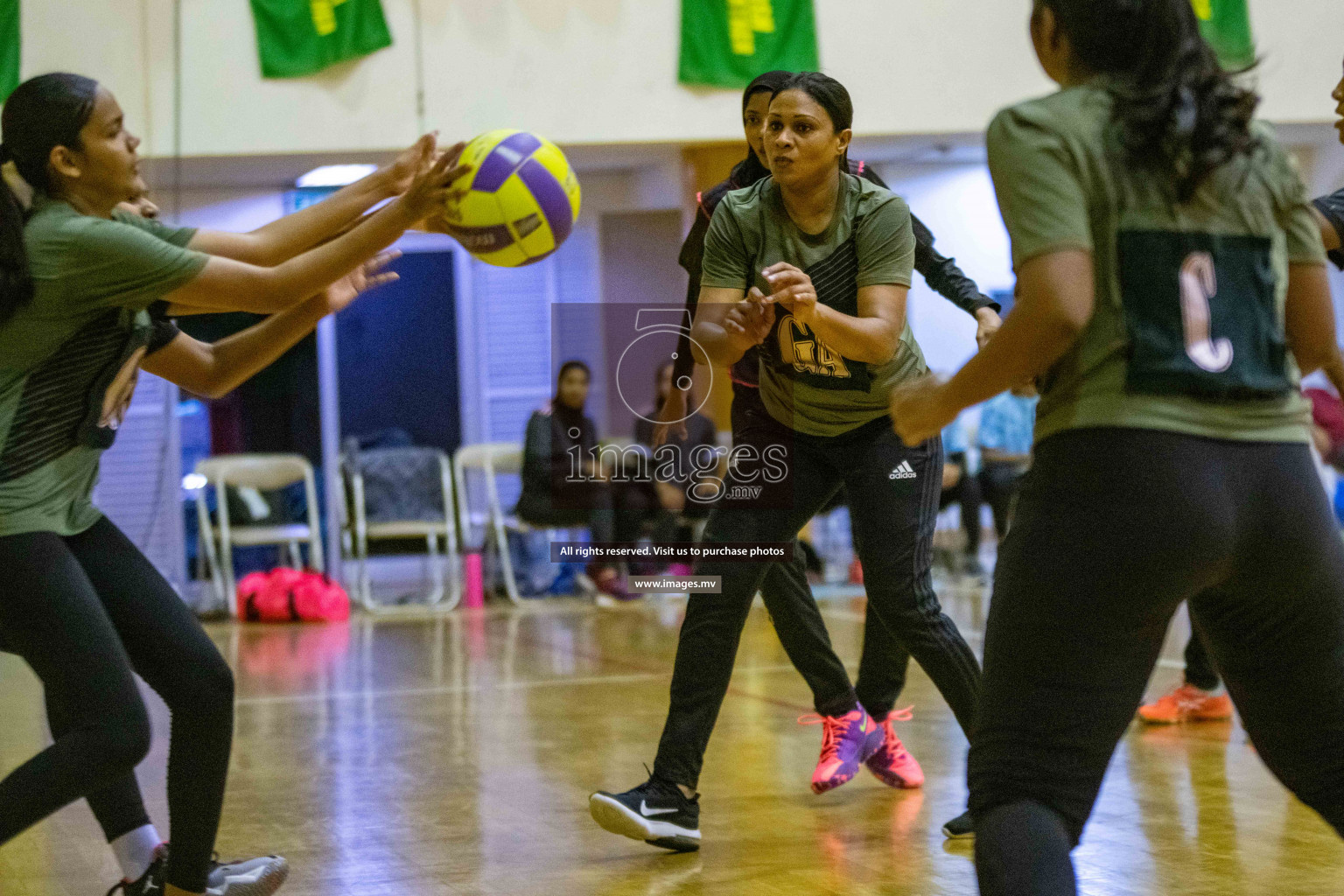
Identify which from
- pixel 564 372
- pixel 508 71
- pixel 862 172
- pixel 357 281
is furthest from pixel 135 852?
pixel 508 71

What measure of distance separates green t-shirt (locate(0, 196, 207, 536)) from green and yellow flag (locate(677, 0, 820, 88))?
26.2 feet

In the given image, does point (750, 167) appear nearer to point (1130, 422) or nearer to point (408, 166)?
point (408, 166)

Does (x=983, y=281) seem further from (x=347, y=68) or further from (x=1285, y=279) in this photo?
(x=1285, y=279)

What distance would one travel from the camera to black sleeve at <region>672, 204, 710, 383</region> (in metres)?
3.72

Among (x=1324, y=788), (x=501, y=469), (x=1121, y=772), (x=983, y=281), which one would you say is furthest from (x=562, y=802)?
(x=983, y=281)

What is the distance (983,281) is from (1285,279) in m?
11.2

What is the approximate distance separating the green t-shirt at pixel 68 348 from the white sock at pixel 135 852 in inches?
27.5

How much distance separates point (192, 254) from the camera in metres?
2.37

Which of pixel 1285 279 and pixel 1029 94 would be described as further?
pixel 1029 94

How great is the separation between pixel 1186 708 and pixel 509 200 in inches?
129

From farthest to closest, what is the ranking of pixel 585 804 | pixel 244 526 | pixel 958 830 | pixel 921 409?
pixel 244 526
pixel 585 804
pixel 958 830
pixel 921 409

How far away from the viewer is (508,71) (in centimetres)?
1003

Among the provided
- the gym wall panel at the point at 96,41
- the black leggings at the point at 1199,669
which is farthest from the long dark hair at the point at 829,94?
the gym wall panel at the point at 96,41

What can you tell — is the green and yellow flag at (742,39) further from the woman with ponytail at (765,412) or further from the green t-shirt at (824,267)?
the green t-shirt at (824,267)
